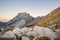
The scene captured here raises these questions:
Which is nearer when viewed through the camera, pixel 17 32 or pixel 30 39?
pixel 30 39

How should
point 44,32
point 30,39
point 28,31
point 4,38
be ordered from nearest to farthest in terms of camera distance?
point 4,38 → point 30,39 → point 44,32 → point 28,31

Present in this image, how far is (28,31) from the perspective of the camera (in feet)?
157

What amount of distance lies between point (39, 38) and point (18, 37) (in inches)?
244

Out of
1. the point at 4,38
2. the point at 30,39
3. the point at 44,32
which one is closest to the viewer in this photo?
the point at 4,38

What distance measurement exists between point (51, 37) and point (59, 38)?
6.67 feet

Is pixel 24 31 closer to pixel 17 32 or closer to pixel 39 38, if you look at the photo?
pixel 17 32

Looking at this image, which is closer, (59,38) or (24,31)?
(59,38)

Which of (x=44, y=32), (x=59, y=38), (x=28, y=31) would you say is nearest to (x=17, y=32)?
(x=28, y=31)

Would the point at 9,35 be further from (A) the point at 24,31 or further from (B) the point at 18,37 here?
(A) the point at 24,31

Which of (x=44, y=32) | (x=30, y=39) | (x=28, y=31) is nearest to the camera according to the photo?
(x=30, y=39)

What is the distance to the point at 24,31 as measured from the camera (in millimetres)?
48188

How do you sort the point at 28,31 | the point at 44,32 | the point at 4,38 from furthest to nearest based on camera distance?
the point at 28,31 → the point at 44,32 → the point at 4,38

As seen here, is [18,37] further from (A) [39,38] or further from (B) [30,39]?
(A) [39,38]

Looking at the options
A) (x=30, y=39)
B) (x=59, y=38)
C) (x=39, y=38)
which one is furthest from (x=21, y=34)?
(x=59, y=38)
